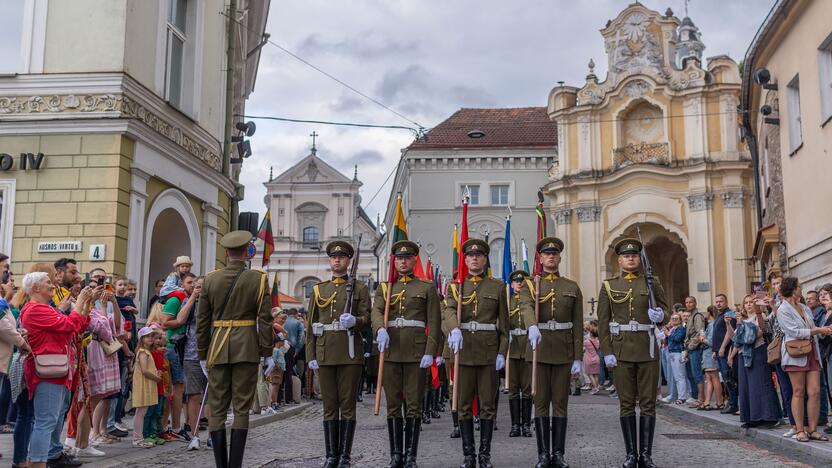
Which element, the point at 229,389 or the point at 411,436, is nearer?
the point at 229,389

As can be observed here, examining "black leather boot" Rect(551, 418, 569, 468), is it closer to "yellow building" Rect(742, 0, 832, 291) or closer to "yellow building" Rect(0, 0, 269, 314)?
"yellow building" Rect(0, 0, 269, 314)

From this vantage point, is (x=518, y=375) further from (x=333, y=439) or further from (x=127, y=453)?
(x=127, y=453)

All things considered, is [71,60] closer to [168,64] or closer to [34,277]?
[168,64]

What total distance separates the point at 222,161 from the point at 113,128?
534cm

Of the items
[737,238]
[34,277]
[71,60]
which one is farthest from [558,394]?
[737,238]

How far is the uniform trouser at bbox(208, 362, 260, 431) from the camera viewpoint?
7426 mm

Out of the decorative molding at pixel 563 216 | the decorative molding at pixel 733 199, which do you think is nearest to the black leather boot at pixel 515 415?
the decorative molding at pixel 733 199

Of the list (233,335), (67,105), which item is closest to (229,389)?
(233,335)

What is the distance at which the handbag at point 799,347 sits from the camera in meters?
9.82

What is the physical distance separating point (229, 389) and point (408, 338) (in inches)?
68.7

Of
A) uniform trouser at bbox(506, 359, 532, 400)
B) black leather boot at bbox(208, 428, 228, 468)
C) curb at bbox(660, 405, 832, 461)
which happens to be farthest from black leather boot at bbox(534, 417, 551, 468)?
curb at bbox(660, 405, 832, 461)

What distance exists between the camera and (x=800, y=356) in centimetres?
990

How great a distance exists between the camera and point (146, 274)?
49.2ft

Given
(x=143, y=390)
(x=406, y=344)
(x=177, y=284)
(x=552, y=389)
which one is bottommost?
(x=143, y=390)
